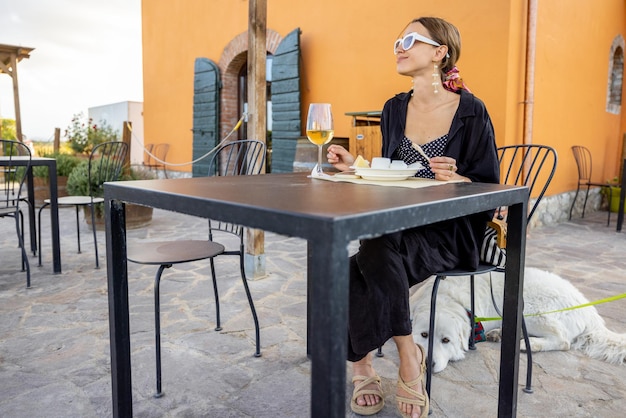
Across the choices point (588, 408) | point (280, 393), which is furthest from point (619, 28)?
point (280, 393)

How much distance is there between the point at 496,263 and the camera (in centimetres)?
165

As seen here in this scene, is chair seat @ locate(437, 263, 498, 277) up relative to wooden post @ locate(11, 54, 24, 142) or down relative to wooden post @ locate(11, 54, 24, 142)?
down

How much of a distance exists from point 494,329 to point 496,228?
837 mm

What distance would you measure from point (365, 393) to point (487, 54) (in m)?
3.85

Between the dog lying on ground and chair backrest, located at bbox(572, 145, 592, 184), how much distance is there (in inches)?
177

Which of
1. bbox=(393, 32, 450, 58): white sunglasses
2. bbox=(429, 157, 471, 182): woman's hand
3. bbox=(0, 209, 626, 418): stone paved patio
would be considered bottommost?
bbox=(0, 209, 626, 418): stone paved patio

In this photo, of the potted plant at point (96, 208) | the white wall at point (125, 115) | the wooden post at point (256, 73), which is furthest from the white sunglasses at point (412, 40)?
the white wall at point (125, 115)

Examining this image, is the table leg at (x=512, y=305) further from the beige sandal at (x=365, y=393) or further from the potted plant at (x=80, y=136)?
the potted plant at (x=80, y=136)

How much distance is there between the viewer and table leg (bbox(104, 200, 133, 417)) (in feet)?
4.21

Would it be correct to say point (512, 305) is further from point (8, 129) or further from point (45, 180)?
point (8, 129)

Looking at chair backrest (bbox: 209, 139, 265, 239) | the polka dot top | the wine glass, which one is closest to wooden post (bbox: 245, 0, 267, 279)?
chair backrest (bbox: 209, 139, 265, 239)

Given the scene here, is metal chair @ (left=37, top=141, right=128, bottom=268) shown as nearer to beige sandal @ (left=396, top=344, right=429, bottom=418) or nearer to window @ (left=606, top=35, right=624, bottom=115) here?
beige sandal @ (left=396, top=344, right=429, bottom=418)

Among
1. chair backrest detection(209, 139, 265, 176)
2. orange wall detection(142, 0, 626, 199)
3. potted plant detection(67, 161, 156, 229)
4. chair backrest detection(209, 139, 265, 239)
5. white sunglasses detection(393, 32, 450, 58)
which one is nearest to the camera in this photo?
white sunglasses detection(393, 32, 450, 58)

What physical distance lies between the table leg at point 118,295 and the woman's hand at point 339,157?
0.75 meters
